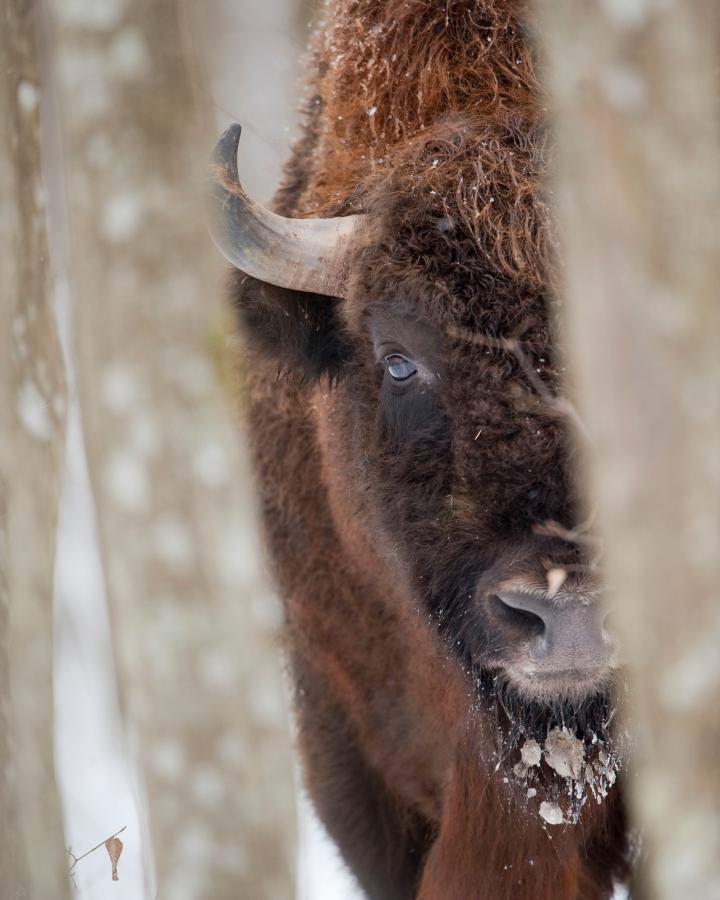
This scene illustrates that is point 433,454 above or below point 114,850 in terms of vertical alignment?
above

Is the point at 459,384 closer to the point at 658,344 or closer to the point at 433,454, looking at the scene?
the point at 433,454

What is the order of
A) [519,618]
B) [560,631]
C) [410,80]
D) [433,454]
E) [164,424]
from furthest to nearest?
[410,80] < [433,454] < [519,618] < [560,631] < [164,424]

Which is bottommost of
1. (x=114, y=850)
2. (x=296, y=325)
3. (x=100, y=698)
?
(x=100, y=698)

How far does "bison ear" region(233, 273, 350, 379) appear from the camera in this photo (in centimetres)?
361

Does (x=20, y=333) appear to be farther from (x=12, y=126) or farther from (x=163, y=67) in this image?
(x=163, y=67)

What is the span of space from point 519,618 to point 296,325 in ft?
4.43

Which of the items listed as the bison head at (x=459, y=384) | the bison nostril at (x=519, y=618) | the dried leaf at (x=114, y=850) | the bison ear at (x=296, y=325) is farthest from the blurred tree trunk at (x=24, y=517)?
the bison nostril at (x=519, y=618)

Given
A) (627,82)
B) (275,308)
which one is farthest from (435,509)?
(627,82)

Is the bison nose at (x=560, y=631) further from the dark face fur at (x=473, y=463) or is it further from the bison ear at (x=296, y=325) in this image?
the bison ear at (x=296, y=325)

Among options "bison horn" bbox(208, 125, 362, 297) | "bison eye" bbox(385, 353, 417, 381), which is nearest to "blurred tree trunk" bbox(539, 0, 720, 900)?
"bison eye" bbox(385, 353, 417, 381)

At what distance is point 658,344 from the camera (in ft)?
5.19

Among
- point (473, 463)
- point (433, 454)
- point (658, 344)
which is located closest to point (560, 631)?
point (473, 463)

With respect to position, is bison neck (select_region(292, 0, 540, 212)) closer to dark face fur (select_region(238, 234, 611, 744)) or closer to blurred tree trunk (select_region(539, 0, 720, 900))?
dark face fur (select_region(238, 234, 611, 744))

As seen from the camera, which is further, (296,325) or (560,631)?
(296,325)
